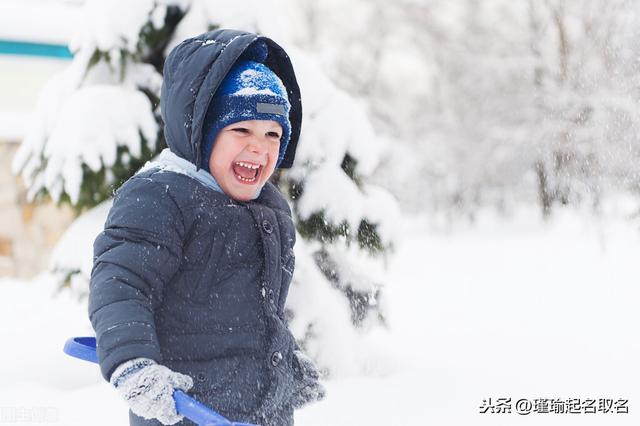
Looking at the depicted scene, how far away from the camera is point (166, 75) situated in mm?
1803

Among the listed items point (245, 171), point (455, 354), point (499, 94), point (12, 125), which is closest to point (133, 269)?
point (245, 171)

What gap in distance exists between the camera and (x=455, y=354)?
211 inches

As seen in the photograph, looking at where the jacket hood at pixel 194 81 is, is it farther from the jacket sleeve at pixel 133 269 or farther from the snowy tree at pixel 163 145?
the snowy tree at pixel 163 145

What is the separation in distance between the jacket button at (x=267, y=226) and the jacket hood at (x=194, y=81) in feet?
0.72

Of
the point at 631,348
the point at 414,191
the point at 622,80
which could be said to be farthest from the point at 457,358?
the point at 414,191

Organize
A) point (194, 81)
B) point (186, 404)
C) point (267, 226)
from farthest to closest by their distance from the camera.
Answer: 1. point (267, 226)
2. point (194, 81)
3. point (186, 404)

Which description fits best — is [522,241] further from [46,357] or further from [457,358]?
[46,357]

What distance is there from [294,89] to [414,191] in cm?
2749

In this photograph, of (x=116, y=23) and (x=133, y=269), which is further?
(x=116, y=23)

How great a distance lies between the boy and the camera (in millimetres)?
1613

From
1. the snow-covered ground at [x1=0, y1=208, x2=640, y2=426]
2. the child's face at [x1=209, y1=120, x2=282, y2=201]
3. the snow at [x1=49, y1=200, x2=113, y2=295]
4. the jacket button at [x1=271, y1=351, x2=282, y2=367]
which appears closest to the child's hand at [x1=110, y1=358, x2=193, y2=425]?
the jacket button at [x1=271, y1=351, x2=282, y2=367]

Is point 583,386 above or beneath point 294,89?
beneath

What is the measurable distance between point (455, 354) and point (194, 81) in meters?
4.16

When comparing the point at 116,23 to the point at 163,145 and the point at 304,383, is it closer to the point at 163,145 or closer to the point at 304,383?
the point at 163,145
